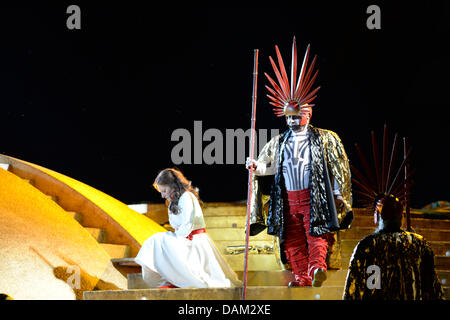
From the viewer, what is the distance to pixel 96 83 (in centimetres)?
1113

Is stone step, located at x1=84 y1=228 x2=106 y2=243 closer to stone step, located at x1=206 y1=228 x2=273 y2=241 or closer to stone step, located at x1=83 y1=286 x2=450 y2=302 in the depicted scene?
stone step, located at x1=206 y1=228 x2=273 y2=241

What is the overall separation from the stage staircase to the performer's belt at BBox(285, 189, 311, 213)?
70 centimetres

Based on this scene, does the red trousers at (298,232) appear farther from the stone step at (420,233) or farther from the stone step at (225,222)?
the stone step at (225,222)

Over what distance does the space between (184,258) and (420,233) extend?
13.0 ft

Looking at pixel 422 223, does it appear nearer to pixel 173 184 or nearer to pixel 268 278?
pixel 268 278

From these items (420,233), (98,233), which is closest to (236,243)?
(98,233)

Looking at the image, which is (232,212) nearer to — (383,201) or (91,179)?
(91,179)

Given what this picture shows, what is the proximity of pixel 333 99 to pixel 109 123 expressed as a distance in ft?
13.0

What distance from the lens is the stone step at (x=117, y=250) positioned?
335 inches

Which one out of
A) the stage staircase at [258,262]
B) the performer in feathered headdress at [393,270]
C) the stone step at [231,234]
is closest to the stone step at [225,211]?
the stage staircase at [258,262]

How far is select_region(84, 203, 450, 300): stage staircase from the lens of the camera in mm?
5680

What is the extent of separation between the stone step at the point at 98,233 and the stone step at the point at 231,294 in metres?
3.14
